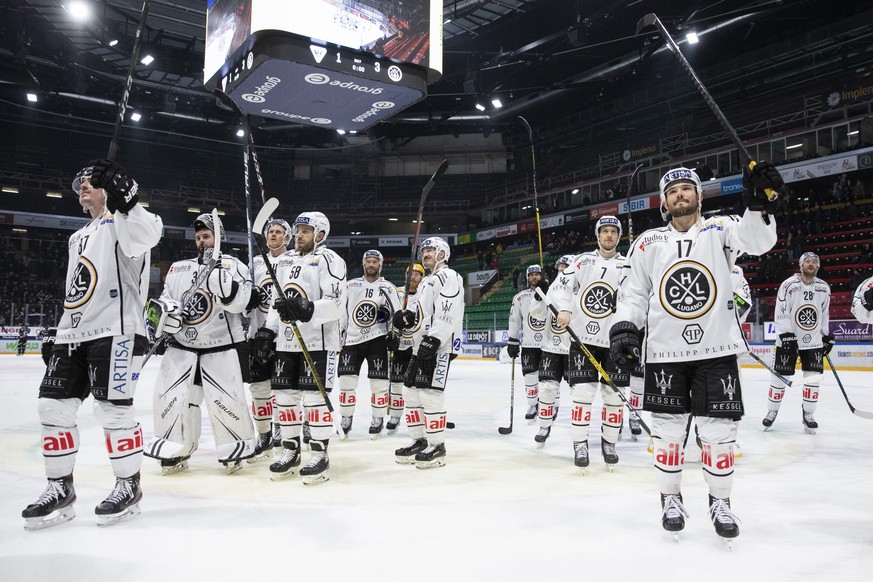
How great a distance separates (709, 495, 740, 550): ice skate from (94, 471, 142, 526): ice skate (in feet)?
9.43

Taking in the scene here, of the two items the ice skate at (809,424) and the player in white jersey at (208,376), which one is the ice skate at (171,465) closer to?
the player in white jersey at (208,376)

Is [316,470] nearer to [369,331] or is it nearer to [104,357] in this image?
[104,357]

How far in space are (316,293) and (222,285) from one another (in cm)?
65

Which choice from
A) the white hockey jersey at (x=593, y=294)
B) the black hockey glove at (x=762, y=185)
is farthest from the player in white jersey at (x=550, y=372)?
the black hockey glove at (x=762, y=185)

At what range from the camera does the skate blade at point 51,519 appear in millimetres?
2840

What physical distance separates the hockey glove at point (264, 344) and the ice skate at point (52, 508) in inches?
59.2

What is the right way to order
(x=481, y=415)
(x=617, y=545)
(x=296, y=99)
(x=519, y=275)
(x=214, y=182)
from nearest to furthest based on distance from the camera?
1. (x=617, y=545)
2. (x=481, y=415)
3. (x=296, y=99)
4. (x=519, y=275)
5. (x=214, y=182)

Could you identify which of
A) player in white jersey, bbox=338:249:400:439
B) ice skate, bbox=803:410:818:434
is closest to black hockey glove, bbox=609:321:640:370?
player in white jersey, bbox=338:249:400:439

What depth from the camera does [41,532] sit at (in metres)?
2.82

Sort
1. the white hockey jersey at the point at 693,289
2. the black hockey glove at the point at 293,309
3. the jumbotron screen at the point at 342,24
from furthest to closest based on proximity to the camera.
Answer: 1. the jumbotron screen at the point at 342,24
2. the black hockey glove at the point at 293,309
3. the white hockey jersey at the point at 693,289

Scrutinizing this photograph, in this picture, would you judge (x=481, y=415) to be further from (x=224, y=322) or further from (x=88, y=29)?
(x=88, y=29)

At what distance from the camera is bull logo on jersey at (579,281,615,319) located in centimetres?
493

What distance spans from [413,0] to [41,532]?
872 cm

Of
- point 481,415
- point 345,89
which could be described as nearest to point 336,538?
point 481,415
